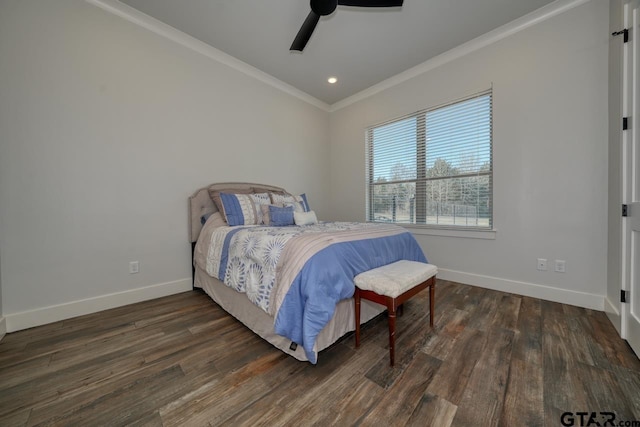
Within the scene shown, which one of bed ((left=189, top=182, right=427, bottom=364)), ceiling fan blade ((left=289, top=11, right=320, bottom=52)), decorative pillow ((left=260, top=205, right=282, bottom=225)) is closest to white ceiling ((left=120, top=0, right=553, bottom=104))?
ceiling fan blade ((left=289, top=11, right=320, bottom=52))

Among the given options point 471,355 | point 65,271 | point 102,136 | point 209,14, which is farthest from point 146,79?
point 471,355

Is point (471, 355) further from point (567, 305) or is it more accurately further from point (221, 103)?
point (221, 103)

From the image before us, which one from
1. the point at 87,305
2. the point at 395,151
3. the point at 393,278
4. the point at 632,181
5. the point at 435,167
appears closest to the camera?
the point at 393,278

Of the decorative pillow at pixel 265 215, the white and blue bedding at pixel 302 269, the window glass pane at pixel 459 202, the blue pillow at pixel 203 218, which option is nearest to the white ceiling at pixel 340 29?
the window glass pane at pixel 459 202

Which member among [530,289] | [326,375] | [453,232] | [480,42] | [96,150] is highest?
[480,42]

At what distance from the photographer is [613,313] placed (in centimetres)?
183

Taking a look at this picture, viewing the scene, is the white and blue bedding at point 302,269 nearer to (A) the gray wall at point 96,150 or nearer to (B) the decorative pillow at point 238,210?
(B) the decorative pillow at point 238,210

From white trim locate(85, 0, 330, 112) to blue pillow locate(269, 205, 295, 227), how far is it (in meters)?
1.97

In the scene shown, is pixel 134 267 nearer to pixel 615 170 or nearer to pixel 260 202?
pixel 260 202

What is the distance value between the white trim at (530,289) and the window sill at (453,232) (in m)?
0.45

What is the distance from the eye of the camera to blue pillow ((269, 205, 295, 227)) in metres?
2.59

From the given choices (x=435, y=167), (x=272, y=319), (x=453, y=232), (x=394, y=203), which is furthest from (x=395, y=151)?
(x=272, y=319)

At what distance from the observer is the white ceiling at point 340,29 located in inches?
87.1

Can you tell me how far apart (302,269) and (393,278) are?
1.89 ft
